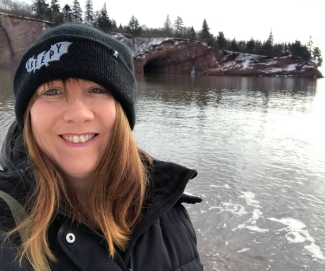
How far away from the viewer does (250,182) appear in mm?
6781

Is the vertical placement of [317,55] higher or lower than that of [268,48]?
lower

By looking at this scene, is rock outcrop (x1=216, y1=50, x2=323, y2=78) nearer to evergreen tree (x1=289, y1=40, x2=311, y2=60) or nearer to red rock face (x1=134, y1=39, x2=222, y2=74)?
red rock face (x1=134, y1=39, x2=222, y2=74)

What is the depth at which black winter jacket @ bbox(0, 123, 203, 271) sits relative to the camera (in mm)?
1303

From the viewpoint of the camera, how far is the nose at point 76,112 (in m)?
1.47

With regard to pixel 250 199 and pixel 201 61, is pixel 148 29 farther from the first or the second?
pixel 250 199

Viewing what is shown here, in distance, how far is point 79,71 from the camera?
1.50 m

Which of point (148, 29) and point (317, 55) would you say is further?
point (317, 55)

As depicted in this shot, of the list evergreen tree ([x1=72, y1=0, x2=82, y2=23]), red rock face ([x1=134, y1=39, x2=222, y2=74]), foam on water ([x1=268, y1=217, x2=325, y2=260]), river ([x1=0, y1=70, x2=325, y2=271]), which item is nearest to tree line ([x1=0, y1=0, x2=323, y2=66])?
evergreen tree ([x1=72, y1=0, x2=82, y2=23])

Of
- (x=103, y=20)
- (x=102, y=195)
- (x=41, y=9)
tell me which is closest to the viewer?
(x=102, y=195)

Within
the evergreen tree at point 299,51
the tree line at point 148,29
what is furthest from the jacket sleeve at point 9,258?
the evergreen tree at point 299,51

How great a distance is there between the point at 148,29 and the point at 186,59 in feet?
62.8

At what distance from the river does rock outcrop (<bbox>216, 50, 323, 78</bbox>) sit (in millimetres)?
52364

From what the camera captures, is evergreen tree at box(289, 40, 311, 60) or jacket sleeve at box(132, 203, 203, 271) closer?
jacket sleeve at box(132, 203, 203, 271)

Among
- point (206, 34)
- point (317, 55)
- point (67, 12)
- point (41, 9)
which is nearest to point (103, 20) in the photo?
point (67, 12)
